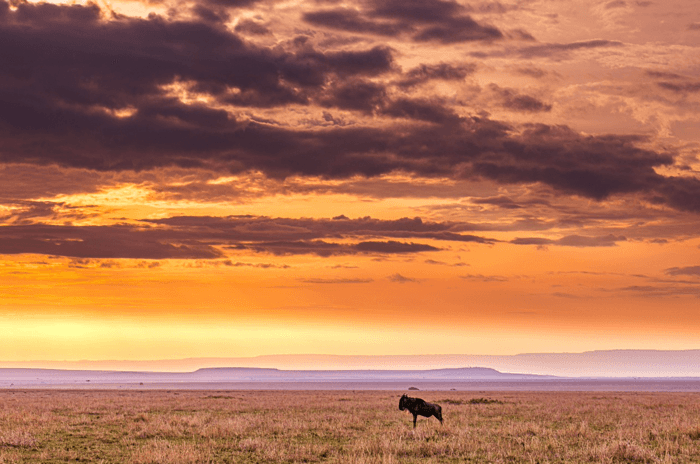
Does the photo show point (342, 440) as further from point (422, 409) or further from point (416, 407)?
Result: point (422, 409)

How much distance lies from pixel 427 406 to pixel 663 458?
365 inches

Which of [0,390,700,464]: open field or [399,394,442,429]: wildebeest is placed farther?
[399,394,442,429]: wildebeest

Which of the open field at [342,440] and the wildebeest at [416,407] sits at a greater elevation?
the wildebeest at [416,407]

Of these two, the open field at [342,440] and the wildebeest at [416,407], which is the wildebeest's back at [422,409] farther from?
the open field at [342,440]

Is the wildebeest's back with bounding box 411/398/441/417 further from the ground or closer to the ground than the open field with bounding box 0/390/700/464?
further from the ground

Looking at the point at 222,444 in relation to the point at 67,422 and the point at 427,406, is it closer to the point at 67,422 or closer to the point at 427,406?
the point at 427,406

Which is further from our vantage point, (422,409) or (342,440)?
(422,409)

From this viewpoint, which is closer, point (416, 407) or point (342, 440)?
point (342, 440)

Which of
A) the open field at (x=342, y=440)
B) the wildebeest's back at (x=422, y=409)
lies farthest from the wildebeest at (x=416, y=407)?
the open field at (x=342, y=440)

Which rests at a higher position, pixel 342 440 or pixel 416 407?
pixel 416 407

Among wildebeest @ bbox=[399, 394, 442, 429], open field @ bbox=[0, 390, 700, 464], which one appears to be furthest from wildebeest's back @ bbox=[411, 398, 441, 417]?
open field @ bbox=[0, 390, 700, 464]

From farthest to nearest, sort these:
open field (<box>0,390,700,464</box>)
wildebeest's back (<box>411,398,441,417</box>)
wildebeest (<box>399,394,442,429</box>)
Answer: wildebeest's back (<box>411,398,441,417</box>)
wildebeest (<box>399,394,442,429</box>)
open field (<box>0,390,700,464</box>)

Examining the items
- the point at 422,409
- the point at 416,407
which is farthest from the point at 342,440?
the point at 422,409

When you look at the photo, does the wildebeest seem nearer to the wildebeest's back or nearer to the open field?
the wildebeest's back
